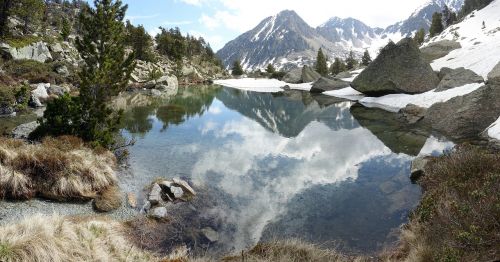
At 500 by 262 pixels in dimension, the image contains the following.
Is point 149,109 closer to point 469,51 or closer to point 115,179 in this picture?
point 115,179

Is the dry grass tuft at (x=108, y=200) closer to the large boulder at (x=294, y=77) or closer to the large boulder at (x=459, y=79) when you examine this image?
the large boulder at (x=459, y=79)

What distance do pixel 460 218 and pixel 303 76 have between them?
8761cm

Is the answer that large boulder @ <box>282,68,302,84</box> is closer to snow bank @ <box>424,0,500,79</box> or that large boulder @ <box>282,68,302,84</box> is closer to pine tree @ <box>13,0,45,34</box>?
snow bank @ <box>424,0,500,79</box>

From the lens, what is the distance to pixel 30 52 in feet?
186

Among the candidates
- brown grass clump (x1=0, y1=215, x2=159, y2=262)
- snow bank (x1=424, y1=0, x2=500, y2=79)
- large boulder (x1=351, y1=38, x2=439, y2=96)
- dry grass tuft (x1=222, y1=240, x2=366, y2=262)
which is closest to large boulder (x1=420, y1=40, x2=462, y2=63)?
snow bank (x1=424, y1=0, x2=500, y2=79)

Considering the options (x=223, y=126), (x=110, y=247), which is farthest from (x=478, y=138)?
(x=110, y=247)

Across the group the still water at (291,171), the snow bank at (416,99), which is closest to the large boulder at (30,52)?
the still water at (291,171)

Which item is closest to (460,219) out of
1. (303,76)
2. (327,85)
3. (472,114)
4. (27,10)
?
(472,114)

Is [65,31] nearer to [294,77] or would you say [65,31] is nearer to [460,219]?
[294,77]

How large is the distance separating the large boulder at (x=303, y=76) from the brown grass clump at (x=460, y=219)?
8018 cm

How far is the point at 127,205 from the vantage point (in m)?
14.5

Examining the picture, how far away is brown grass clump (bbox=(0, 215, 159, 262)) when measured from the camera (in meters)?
7.59

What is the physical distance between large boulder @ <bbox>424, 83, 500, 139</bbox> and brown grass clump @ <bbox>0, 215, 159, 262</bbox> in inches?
967

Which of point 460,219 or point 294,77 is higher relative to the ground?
point 294,77
